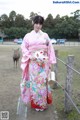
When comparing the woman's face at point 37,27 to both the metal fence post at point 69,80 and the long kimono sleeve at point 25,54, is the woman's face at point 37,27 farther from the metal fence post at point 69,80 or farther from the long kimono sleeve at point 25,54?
the metal fence post at point 69,80

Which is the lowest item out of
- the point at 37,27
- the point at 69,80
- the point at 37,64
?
the point at 69,80

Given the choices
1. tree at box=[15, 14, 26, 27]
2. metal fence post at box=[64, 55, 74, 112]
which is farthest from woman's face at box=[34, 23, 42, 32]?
tree at box=[15, 14, 26, 27]

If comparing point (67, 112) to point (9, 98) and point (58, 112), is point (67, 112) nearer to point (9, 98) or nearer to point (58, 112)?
point (58, 112)

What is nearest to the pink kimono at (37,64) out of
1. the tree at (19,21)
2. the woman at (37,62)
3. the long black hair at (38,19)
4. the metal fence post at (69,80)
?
the woman at (37,62)

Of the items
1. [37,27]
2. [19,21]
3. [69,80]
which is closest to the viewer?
[69,80]

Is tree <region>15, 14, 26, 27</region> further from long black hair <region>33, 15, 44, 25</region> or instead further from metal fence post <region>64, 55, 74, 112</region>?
metal fence post <region>64, 55, 74, 112</region>

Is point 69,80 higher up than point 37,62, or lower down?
lower down

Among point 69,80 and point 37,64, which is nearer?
point 69,80

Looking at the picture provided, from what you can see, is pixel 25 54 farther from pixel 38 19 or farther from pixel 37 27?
pixel 38 19

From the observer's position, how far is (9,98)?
26.7 feet

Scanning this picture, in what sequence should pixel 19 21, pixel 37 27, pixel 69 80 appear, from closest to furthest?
pixel 69 80 → pixel 37 27 → pixel 19 21

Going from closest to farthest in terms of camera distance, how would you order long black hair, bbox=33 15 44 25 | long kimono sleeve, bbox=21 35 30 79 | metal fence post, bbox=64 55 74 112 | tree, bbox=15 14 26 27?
metal fence post, bbox=64 55 74 112, long black hair, bbox=33 15 44 25, long kimono sleeve, bbox=21 35 30 79, tree, bbox=15 14 26 27


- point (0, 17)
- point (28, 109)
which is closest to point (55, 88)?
point (28, 109)


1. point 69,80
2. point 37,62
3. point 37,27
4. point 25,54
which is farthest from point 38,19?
point 69,80
